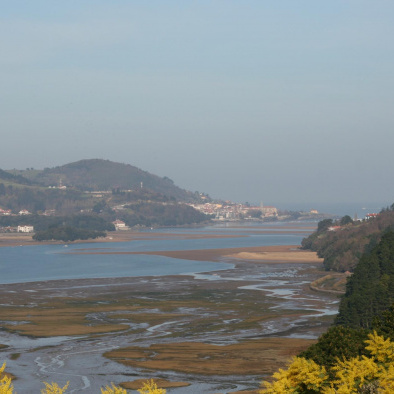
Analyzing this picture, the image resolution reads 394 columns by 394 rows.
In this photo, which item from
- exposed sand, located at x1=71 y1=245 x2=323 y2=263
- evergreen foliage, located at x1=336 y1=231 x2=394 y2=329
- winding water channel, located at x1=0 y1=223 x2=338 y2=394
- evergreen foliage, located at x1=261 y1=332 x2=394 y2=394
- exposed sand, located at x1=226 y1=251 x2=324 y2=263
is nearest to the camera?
evergreen foliage, located at x1=261 y1=332 x2=394 y2=394

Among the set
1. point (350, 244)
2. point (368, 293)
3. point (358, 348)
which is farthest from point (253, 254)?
point (358, 348)

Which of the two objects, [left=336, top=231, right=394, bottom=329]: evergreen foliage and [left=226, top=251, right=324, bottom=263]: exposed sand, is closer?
[left=336, top=231, right=394, bottom=329]: evergreen foliage

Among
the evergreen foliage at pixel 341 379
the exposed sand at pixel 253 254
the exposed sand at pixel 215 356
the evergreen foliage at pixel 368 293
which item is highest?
the evergreen foliage at pixel 341 379

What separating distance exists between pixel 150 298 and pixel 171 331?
23.6 m

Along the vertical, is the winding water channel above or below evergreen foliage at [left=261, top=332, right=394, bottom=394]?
below

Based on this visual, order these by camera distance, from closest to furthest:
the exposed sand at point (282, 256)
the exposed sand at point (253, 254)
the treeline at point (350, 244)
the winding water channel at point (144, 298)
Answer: the winding water channel at point (144, 298)
the treeline at point (350, 244)
the exposed sand at point (282, 256)
the exposed sand at point (253, 254)

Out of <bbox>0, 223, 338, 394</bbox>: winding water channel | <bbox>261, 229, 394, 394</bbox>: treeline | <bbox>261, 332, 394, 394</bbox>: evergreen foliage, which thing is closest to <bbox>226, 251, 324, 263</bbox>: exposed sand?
<bbox>0, 223, 338, 394</bbox>: winding water channel

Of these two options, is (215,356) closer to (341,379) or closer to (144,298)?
(341,379)

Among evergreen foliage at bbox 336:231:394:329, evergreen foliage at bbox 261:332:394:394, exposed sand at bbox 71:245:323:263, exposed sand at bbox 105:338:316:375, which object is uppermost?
evergreen foliage at bbox 261:332:394:394

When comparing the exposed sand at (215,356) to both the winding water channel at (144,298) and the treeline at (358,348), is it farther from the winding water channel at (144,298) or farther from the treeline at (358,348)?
the treeline at (358,348)

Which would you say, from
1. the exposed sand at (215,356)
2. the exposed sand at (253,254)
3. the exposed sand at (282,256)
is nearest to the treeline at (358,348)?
the exposed sand at (215,356)

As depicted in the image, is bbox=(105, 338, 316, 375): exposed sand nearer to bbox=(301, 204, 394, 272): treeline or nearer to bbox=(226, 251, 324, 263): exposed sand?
bbox=(301, 204, 394, 272): treeline

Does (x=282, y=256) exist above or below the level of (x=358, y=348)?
below

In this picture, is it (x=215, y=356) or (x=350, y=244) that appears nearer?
(x=215, y=356)
